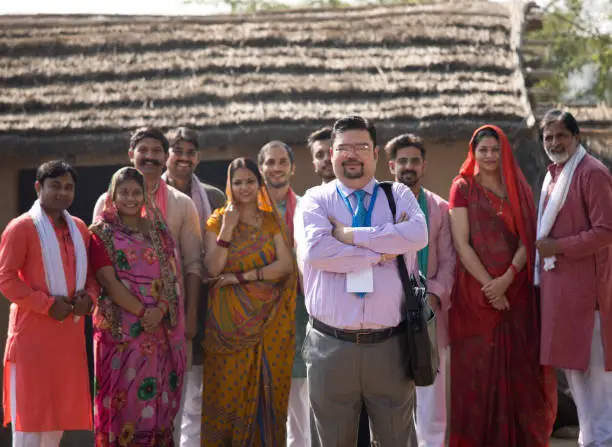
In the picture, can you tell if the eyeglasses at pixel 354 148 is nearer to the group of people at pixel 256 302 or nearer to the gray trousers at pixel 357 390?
the group of people at pixel 256 302

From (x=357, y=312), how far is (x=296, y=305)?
1900 millimetres

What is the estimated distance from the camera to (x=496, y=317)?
Answer: 6.52 meters

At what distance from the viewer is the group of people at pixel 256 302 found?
607cm

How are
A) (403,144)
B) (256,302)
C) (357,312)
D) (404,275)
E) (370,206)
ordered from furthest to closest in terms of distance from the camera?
(403,144) < (256,302) < (370,206) < (404,275) < (357,312)

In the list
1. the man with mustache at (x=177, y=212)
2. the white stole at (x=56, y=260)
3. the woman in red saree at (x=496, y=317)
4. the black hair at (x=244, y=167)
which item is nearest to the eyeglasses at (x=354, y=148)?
the black hair at (x=244, y=167)

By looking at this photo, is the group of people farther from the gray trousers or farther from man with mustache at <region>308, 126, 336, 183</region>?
the gray trousers

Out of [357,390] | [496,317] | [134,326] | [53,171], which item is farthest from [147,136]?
[496,317]

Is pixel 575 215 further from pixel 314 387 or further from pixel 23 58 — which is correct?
pixel 23 58

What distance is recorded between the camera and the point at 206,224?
6.61m

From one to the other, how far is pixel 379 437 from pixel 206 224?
6.93 ft

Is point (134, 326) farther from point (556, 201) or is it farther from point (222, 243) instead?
point (556, 201)

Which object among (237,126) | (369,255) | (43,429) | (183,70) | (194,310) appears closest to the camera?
(369,255)

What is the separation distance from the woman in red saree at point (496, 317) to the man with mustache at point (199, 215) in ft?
5.65

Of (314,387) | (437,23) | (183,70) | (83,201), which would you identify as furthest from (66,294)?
(437,23)
